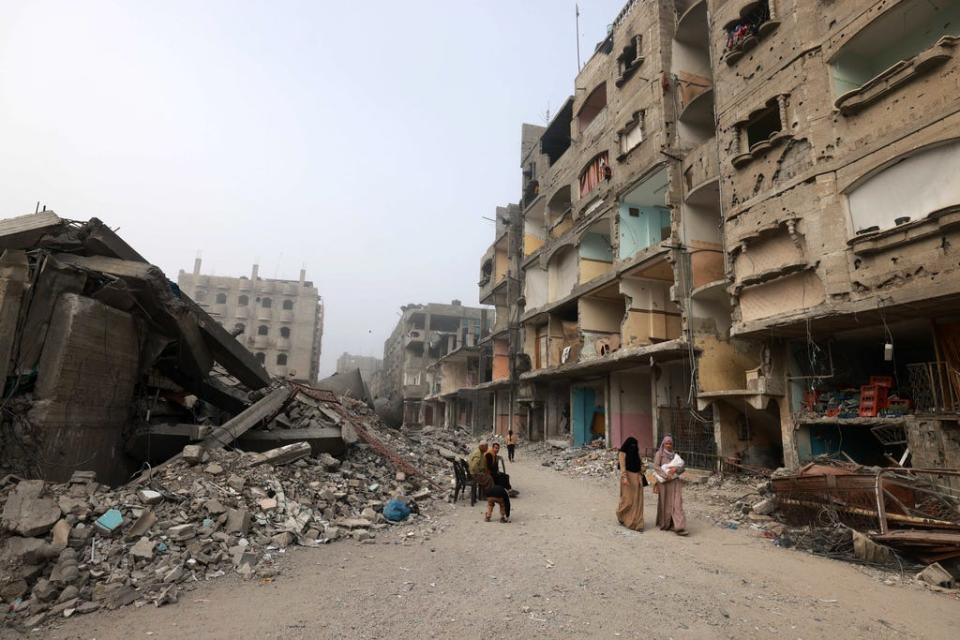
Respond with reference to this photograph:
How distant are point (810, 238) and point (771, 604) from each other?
8.39 m

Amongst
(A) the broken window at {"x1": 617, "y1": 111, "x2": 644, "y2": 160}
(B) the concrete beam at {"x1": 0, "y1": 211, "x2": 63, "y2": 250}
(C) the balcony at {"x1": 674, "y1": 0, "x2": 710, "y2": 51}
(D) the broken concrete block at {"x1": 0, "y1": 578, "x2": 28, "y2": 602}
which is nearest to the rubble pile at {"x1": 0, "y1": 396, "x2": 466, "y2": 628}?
(D) the broken concrete block at {"x1": 0, "y1": 578, "x2": 28, "y2": 602}

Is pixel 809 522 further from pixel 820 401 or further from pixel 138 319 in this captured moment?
pixel 138 319

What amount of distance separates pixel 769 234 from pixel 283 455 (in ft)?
38.1

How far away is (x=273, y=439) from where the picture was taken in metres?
9.88

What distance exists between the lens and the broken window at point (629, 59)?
18562 mm

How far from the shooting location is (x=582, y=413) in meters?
21.6

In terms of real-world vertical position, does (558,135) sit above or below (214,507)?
above

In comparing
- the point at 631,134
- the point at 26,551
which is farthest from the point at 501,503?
the point at 631,134

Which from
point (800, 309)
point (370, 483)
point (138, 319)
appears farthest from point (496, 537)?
point (800, 309)

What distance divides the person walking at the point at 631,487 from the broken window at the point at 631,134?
13.3 m

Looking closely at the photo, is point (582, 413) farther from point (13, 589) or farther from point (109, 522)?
point (13, 589)

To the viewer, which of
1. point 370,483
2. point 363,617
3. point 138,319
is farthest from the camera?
point 370,483

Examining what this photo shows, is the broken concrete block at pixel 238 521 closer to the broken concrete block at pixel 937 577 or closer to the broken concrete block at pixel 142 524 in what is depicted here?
the broken concrete block at pixel 142 524

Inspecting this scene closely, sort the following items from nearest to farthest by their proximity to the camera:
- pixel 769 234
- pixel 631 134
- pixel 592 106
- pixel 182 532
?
pixel 182 532, pixel 769 234, pixel 631 134, pixel 592 106
